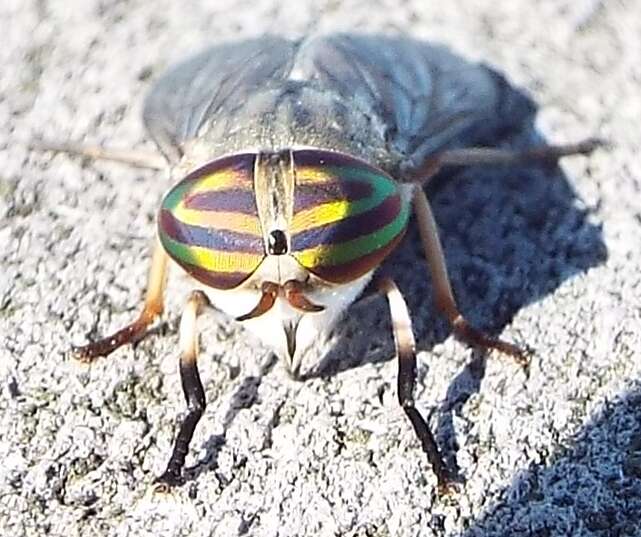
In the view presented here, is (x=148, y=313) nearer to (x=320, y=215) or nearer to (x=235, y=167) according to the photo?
(x=235, y=167)

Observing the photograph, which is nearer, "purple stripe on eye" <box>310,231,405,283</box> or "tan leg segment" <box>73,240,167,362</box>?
"purple stripe on eye" <box>310,231,405,283</box>

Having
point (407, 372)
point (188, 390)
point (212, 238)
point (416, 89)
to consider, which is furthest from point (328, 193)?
point (416, 89)

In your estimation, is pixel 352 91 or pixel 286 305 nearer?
pixel 286 305

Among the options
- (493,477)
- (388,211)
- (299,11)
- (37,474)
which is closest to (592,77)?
(299,11)

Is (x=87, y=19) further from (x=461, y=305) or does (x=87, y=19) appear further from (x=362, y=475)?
(x=362, y=475)

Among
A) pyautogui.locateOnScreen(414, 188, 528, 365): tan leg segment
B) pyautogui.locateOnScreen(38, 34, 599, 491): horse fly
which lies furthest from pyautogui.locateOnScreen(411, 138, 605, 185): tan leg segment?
pyautogui.locateOnScreen(414, 188, 528, 365): tan leg segment

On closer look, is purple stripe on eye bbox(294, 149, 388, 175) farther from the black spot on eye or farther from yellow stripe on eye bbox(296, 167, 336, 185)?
the black spot on eye
